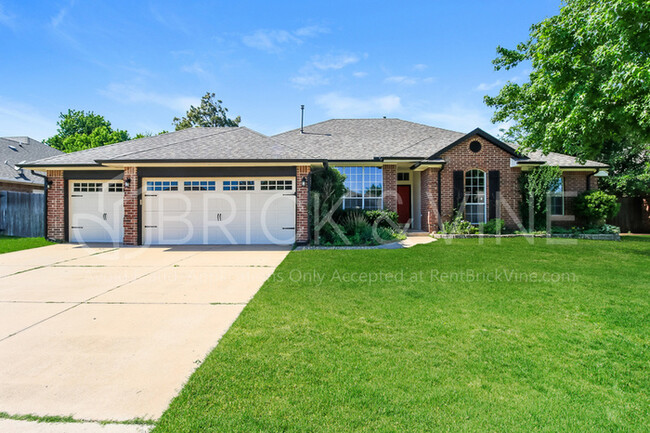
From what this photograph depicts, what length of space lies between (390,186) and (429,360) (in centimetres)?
1161

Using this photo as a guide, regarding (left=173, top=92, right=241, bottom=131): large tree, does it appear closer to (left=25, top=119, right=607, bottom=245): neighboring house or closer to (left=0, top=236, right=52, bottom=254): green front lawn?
(left=25, top=119, right=607, bottom=245): neighboring house

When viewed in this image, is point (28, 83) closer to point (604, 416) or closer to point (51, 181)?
point (51, 181)

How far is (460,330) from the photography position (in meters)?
3.54

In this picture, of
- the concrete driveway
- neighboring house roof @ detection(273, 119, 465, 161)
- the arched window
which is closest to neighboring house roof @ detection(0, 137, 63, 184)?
the concrete driveway

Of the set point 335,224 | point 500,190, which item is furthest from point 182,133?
point 500,190

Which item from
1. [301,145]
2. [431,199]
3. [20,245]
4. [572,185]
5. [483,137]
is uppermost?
[301,145]

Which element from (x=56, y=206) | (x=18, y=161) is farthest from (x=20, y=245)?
(x=18, y=161)

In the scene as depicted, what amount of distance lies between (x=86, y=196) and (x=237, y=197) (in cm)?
582

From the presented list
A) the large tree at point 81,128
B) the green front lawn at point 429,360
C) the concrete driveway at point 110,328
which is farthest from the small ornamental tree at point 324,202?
the large tree at point 81,128

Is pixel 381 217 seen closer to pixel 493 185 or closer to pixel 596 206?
pixel 493 185

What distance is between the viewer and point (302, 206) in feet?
34.9

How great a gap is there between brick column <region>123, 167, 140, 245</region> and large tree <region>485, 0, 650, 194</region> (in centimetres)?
1359

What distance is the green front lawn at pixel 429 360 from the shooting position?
2.09 metres

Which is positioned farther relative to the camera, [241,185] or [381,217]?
[381,217]
